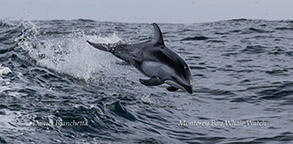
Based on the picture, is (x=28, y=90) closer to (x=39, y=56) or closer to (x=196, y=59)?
(x=39, y=56)

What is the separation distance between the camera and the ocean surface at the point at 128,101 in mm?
9102

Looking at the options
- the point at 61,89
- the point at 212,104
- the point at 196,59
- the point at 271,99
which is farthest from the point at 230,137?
the point at 196,59

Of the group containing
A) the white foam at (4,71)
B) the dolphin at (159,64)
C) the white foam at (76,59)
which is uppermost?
the white foam at (76,59)

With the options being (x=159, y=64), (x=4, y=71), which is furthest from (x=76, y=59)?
(x=159, y=64)

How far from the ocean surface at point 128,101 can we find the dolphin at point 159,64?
152cm

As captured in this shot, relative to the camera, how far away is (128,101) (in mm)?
11539

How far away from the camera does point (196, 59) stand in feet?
66.4

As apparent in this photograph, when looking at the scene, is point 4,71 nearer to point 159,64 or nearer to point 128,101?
point 128,101

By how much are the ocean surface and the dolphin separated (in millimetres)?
1525

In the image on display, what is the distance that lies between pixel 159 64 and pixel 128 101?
3.71m

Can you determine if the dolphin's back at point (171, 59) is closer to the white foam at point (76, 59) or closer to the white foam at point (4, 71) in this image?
the white foam at point (76, 59)

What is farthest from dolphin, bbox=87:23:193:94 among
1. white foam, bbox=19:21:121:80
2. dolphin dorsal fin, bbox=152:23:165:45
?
white foam, bbox=19:21:121:80

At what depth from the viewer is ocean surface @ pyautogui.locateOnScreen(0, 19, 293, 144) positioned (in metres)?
9.10

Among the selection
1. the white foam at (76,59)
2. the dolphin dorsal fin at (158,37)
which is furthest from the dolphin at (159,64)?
the white foam at (76,59)
